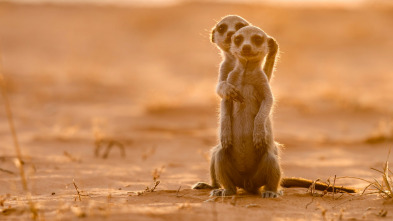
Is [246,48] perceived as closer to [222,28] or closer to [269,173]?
[222,28]

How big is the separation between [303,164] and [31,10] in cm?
3483

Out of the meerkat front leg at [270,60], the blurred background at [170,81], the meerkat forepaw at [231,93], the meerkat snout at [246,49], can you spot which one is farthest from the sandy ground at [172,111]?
the meerkat snout at [246,49]

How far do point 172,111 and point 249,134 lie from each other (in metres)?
7.56

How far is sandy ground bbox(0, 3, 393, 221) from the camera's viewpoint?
14.5ft

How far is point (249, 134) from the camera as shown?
193 inches

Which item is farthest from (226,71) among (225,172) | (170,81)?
(170,81)

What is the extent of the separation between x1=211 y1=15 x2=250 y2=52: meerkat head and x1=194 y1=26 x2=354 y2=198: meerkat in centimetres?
50

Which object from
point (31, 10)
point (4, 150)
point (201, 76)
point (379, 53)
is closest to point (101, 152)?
point (4, 150)

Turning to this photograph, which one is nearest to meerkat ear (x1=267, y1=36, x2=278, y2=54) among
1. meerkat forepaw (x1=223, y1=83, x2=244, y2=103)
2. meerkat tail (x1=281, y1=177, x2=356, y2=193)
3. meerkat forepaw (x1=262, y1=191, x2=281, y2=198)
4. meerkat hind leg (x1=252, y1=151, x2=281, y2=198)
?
meerkat forepaw (x1=223, y1=83, x2=244, y2=103)

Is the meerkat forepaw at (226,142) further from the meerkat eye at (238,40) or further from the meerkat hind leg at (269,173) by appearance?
the meerkat eye at (238,40)

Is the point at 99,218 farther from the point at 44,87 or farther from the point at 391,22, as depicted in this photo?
the point at 391,22

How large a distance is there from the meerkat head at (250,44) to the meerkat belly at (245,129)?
0.95ft

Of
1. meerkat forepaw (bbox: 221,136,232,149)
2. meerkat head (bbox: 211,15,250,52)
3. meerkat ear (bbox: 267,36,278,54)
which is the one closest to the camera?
meerkat forepaw (bbox: 221,136,232,149)

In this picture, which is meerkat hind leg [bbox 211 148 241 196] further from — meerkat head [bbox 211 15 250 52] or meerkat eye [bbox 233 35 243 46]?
meerkat head [bbox 211 15 250 52]
